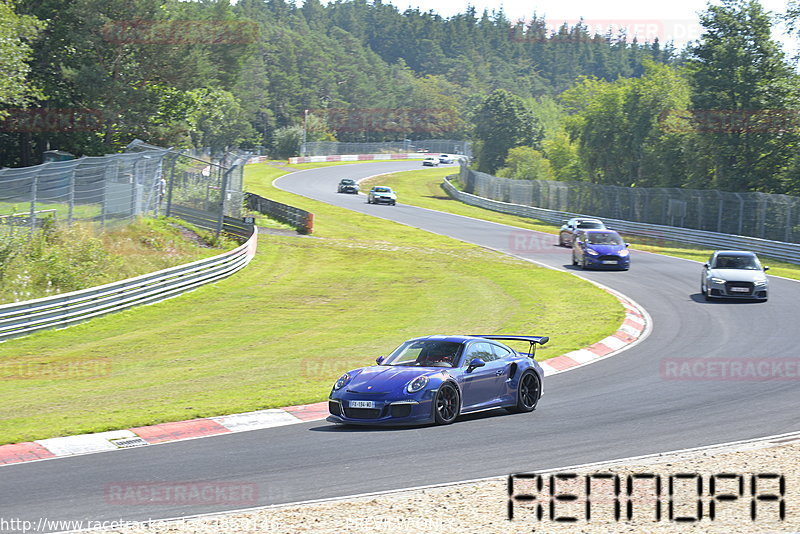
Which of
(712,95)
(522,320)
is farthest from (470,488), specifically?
(712,95)

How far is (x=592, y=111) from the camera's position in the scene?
250 ft

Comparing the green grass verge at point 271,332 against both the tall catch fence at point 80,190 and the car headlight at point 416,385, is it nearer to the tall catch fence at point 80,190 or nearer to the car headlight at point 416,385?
the car headlight at point 416,385

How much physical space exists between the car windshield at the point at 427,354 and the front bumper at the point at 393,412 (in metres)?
0.94

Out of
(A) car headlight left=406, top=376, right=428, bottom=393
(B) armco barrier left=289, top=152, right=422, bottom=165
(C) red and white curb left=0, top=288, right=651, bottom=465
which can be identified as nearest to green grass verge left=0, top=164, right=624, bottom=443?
(C) red and white curb left=0, top=288, right=651, bottom=465

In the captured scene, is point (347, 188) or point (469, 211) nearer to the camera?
point (469, 211)

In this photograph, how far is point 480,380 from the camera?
42.1ft

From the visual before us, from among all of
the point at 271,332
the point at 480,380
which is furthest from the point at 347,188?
the point at 480,380

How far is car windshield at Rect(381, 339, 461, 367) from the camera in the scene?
12.9 meters

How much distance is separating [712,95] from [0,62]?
41557 millimetres

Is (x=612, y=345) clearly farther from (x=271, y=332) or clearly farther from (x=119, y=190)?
(x=119, y=190)

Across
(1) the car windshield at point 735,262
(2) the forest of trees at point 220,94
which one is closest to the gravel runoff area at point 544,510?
(1) the car windshield at point 735,262

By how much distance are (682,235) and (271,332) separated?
110 feet

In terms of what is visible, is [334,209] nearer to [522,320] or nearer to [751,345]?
[522,320]

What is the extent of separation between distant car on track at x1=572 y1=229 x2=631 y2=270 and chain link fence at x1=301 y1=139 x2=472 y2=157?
101m
